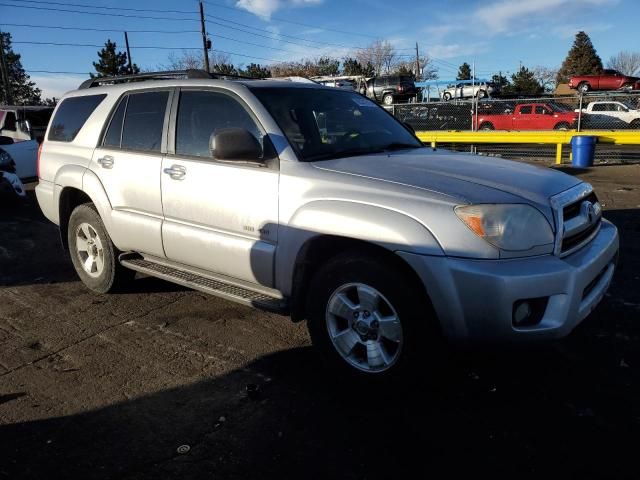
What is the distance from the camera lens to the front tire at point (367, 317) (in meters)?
2.84

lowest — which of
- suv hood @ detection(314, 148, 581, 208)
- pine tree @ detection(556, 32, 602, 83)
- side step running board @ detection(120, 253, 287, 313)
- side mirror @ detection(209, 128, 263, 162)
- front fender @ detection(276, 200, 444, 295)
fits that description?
side step running board @ detection(120, 253, 287, 313)

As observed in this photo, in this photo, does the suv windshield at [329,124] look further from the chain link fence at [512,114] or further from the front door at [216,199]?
the chain link fence at [512,114]

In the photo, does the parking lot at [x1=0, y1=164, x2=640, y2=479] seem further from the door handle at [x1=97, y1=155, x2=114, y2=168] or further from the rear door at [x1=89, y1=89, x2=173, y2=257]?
the door handle at [x1=97, y1=155, x2=114, y2=168]

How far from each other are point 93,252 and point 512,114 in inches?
766

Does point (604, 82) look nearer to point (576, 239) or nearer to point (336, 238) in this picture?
point (576, 239)

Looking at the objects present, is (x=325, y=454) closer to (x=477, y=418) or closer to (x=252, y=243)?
(x=477, y=418)

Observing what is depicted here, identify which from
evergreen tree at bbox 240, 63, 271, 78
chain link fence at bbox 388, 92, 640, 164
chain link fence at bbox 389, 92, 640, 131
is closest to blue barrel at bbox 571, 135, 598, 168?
chain link fence at bbox 388, 92, 640, 164

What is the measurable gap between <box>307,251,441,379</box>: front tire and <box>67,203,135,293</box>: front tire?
2301 millimetres

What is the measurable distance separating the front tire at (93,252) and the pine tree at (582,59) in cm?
6461

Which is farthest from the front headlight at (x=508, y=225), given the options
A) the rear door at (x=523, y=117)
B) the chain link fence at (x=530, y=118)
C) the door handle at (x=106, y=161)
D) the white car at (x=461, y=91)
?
the white car at (x=461, y=91)

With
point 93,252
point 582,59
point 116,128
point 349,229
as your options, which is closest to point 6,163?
point 93,252

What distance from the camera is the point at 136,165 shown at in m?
4.25

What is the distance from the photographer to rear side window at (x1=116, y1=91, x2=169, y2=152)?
13.9 ft

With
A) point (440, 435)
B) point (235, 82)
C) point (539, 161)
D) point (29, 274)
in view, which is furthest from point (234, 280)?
point (539, 161)
